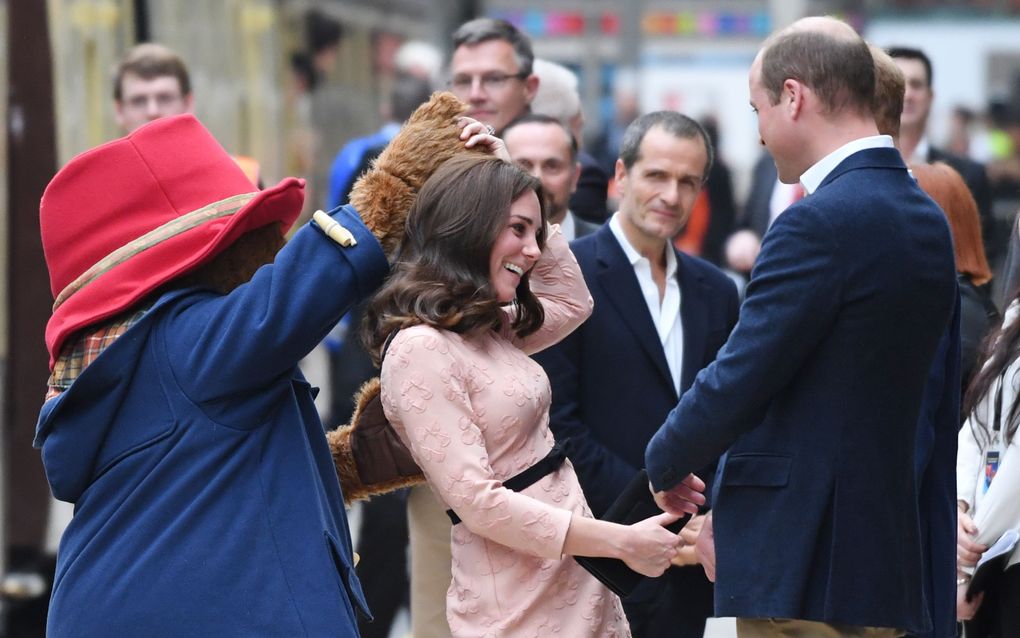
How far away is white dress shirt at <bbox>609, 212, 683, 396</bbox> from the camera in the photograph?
513 cm

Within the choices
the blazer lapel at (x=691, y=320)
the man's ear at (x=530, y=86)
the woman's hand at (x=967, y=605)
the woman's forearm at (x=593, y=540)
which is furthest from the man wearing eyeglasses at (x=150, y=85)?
the woman's hand at (x=967, y=605)

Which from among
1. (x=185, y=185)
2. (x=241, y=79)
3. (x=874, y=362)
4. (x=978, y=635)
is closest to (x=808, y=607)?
(x=874, y=362)

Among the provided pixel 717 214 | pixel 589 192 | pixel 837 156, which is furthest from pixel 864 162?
pixel 717 214

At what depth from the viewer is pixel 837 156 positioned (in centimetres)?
383

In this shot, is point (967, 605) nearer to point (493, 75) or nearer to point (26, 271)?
point (493, 75)

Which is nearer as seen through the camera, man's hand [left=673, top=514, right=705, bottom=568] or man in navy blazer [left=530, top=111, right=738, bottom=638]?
man's hand [left=673, top=514, right=705, bottom=568]

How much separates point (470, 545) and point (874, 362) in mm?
971

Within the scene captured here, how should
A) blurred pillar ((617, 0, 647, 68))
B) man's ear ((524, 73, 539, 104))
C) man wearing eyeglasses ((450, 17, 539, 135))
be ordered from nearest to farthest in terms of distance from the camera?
man wearing eyeglasses ((450, 17, 539, 135)) → man's ear ((524, 73, 539, 104)) → blurred pillar ((617, 0, 647, 68))

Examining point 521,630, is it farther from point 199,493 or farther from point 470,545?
point 199,493

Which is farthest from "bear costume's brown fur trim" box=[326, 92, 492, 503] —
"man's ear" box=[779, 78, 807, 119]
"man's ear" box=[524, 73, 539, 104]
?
"man's ear" box=[524, 73, 539, 104]

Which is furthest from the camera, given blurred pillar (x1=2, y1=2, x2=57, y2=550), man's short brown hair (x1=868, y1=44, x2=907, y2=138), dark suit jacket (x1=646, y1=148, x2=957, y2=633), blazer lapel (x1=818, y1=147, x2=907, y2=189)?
blurred pillar (x1=2, y1=2, x2=57, y2=550)

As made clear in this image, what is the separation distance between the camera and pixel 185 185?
353 cm

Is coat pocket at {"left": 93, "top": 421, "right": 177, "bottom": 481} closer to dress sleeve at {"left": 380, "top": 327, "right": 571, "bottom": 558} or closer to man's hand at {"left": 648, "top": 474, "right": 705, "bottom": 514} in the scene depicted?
dress sleeve at {"left": 380, "top": 327, "right": 571, "bottom": 558}

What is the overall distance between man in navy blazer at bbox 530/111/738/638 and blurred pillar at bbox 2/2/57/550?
2571mm
